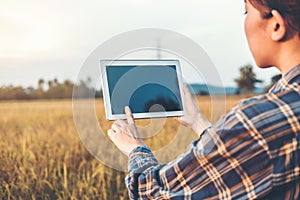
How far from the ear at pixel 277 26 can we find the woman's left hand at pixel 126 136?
1.04 ft

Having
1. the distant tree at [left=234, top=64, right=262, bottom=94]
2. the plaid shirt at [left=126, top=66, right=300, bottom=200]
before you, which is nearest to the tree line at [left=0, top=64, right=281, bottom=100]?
the distant tree at [left=234, top=64, right=262, bottom=94]

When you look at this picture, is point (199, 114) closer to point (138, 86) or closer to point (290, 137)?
point (138, 86)

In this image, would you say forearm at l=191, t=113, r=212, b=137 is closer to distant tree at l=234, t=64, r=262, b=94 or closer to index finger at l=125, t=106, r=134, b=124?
index finger at l=125, t=106, r=134, b=124

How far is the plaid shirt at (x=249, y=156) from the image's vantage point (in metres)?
0.67

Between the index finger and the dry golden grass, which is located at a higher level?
the index finger

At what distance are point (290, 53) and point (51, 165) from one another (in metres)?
1.43

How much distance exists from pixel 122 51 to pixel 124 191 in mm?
1072

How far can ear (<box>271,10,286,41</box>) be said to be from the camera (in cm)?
71

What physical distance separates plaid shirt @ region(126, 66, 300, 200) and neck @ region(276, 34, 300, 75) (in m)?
0.01

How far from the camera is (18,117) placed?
8.45 feet

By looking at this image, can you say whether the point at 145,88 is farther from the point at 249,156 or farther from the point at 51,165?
the point at 51,165

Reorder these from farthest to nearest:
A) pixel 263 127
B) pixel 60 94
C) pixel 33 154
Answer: pixel 60 94 → pixel 33 154 → pixel 263 127

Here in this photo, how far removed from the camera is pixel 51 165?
6.52ft

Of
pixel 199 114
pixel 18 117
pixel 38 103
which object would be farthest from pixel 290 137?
pixel 38 103
